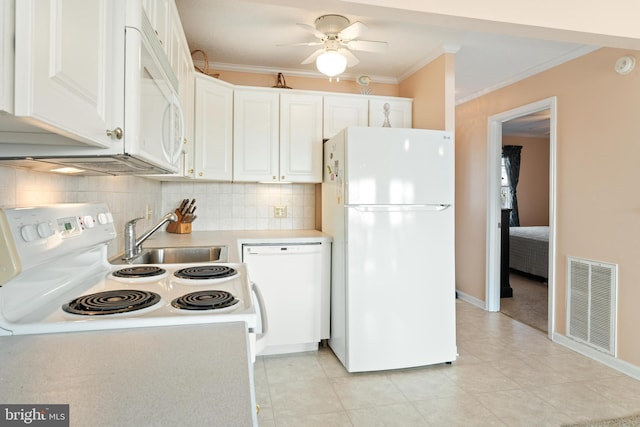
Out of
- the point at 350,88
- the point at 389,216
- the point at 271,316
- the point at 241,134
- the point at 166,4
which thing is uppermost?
the point at 350,88

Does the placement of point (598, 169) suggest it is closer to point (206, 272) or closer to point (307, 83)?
point (307, 83)

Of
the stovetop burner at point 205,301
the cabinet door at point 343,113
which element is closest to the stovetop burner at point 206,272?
the stovetop burner at point 205,301

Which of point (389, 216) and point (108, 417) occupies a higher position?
point (389, 216)

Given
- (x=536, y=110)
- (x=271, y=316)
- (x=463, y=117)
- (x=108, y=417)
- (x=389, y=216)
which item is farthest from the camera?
(x=463, y=117)

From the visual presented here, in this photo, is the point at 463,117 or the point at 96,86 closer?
the point at 96,86

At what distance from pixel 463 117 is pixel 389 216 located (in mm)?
2559

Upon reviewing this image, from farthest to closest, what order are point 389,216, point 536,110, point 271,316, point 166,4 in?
1. point 536,110
2. point 271,316
3. point 389,216
4. point 166,4

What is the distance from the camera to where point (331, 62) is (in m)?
2.45

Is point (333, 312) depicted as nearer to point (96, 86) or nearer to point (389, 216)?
point (389, 216)

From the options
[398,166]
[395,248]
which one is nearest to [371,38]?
[398,166]

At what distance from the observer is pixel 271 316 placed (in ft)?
9.67

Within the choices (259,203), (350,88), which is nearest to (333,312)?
(259,203)

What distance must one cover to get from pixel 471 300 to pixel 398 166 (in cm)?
248

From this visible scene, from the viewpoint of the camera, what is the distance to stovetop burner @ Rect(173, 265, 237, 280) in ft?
4.97
